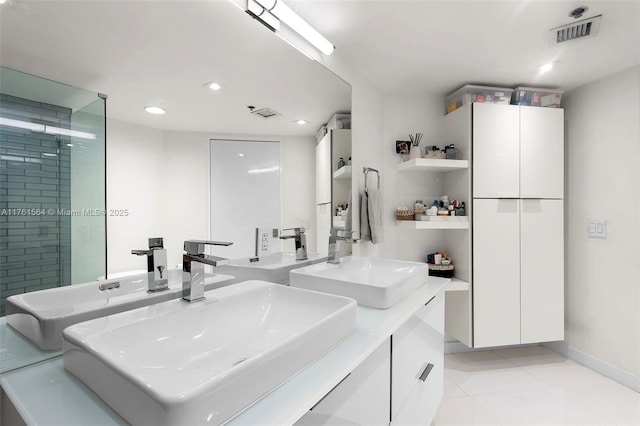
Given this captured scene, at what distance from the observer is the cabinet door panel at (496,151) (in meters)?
2.28

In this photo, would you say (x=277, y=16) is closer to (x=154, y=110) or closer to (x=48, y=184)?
(x=154, y=110)

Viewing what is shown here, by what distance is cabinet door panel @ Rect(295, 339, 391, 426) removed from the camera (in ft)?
2.35

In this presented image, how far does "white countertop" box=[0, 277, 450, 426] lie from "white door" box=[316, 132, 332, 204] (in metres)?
0.99

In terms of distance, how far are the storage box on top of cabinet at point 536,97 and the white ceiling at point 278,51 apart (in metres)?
0.05

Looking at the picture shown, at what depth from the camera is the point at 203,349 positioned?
841 mm

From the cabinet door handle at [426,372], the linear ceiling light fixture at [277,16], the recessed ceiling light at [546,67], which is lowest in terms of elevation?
the cabinet door handle at [426,372]

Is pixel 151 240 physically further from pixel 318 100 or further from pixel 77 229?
pixel 318 100

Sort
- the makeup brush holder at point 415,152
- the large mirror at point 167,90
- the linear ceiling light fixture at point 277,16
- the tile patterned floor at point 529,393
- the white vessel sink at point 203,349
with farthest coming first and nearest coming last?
the makeup brush holder at point 415,152, the tile patterned floor at point 529,393, the linear ceiling light fixture at point 277,16, the large mirror at point 167,90, the white vessel sink at point 203,349

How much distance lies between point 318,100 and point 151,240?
45.7 inches

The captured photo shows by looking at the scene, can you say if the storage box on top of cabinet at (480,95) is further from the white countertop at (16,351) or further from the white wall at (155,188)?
the white countertop at (16,351)

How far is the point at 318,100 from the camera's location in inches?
68.3

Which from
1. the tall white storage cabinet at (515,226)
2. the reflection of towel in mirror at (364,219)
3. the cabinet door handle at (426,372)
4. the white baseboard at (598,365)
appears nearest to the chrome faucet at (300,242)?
the reflection of towel in mirror at (364,219)

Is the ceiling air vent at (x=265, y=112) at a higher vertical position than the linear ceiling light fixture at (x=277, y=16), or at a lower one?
lower

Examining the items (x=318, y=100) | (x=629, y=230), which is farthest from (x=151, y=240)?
(x=629, y=230)
